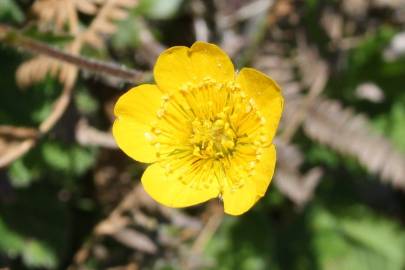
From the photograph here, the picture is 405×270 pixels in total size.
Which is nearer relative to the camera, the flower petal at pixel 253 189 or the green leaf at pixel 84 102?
the flower petal at pixel 253 189

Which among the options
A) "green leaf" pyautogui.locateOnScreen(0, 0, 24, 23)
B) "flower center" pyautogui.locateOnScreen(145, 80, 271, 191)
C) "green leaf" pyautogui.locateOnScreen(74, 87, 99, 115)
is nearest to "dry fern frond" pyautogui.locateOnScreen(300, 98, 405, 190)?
"flower center" pyautogui.locateOnScreen(145, 80, 271, 191)

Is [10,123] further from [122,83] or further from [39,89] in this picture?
[122,83]

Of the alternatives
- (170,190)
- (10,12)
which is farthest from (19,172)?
(170,190)

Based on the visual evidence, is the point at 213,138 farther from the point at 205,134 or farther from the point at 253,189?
the point at 253,189

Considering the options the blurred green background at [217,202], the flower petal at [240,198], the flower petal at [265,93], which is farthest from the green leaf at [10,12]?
the flower petal at [240,198]

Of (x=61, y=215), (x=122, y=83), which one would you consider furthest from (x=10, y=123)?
Answer: (x=122, y=83)

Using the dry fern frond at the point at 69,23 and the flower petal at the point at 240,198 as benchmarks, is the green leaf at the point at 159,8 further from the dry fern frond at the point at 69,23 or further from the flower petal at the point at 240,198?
the flower petal at the point at 240,198

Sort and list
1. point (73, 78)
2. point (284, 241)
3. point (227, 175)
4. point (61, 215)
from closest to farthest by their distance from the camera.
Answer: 1. point (227, 175)
2. point (73, 78)
3. point (61, 215)
4. point (284, 241)
